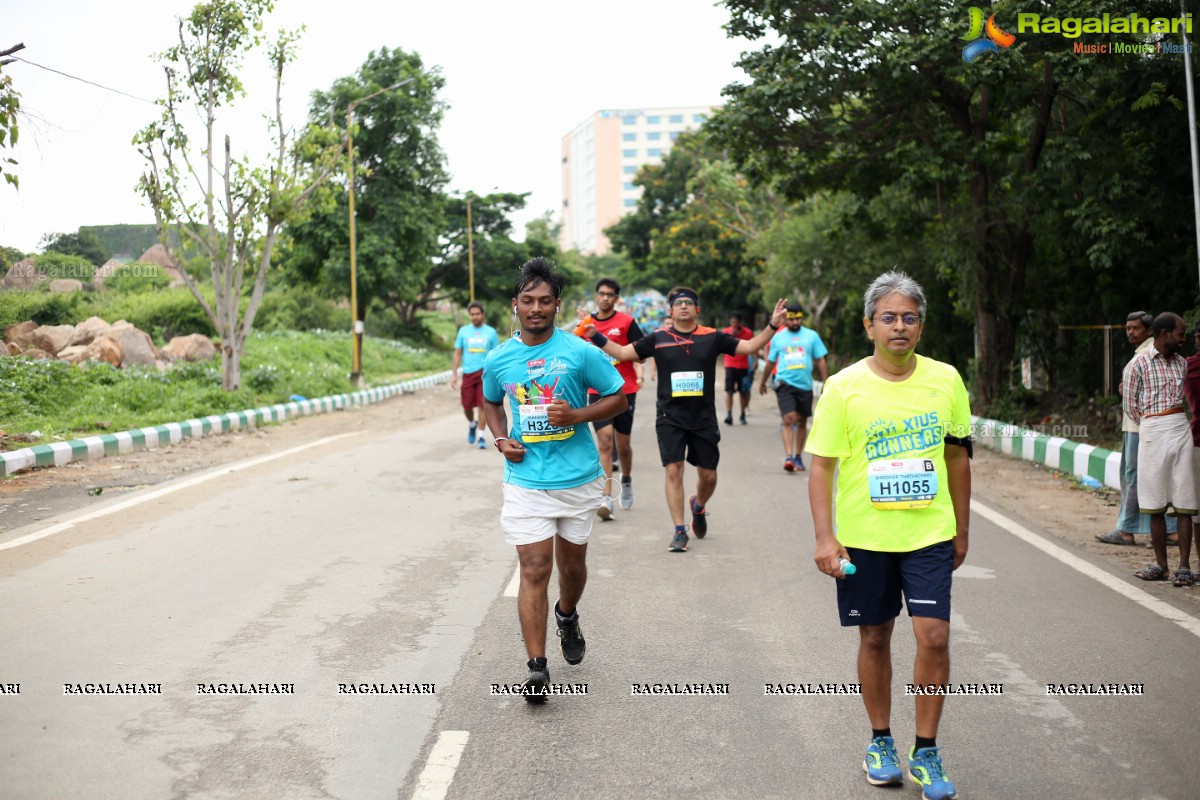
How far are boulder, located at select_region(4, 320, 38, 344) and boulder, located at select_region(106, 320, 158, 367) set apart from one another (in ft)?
18.0

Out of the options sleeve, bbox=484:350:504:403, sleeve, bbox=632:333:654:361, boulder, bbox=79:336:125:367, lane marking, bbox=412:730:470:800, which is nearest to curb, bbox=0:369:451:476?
boulder, bbox=79:336:125:367

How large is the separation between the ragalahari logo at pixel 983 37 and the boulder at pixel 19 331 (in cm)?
1235

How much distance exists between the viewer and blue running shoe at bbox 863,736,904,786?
394cm

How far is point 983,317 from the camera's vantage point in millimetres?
18359

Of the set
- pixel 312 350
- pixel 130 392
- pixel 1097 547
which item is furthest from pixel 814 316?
pixel 1097 547

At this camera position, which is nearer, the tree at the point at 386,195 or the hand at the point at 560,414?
the hand at the point at 560,414

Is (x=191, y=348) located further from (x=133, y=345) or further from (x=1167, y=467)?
(x=1167, y=467)

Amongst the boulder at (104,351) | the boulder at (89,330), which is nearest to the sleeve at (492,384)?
the boulder at (104,351)

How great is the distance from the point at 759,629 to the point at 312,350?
28.5 meters

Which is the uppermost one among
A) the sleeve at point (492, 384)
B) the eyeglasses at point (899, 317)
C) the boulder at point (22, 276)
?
the boulder at point (22, 276)

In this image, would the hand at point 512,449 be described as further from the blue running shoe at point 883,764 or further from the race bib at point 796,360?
the race bib at point 796,360

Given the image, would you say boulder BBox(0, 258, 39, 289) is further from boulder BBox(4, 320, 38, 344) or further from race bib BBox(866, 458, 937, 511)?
race bib BBox(866, 458, 937, 511)

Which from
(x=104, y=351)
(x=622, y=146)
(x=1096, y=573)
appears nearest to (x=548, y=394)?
(x=1096, y=573)

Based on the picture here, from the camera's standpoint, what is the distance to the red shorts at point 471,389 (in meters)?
14.4
